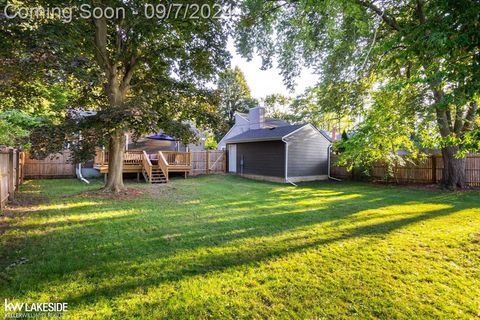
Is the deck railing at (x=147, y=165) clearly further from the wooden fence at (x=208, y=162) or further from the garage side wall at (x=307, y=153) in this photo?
the garage side wall at (x=307, y=153)

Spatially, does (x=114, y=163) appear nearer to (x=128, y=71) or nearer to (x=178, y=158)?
(x=128, y=71)

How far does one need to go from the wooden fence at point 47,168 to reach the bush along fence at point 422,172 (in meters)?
14.9

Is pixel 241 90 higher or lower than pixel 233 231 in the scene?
higher

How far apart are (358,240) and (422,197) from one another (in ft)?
18.8

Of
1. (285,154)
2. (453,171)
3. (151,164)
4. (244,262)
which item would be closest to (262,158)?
(285,154)

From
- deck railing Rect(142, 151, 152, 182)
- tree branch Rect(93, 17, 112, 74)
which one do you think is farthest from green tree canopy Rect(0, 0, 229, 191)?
deck railing Rect(142, 151, 152, 182)

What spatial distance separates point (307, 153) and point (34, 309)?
12835mm

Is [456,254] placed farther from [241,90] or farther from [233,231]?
[241,90]

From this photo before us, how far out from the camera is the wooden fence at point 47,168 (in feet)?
40.2

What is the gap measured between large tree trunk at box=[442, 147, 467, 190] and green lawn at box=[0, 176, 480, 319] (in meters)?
4.64

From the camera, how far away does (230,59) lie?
9.05 metres

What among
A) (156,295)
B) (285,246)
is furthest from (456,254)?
(156,295)

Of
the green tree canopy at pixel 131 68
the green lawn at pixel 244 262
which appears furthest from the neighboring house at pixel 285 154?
the green lawn at pixel 244 262

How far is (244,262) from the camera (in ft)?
11.0
